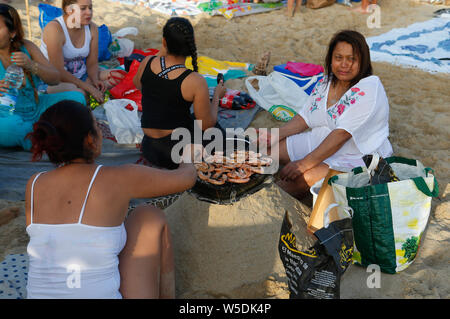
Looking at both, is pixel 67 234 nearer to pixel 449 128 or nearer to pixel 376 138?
pixel 376 138

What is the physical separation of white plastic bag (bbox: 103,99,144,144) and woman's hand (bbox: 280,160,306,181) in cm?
152

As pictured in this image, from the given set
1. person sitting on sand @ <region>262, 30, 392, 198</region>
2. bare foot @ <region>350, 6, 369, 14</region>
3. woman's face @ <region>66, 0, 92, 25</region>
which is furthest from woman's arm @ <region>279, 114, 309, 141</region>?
bare foot @ <region>350, 6, 369, 14</region>

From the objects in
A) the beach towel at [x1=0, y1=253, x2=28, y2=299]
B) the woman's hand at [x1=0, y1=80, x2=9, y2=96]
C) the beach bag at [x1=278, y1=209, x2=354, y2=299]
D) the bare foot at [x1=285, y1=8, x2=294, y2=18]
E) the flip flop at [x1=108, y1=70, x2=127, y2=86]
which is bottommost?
the beach towel at [x1=0, y1=253, x2=28, y2=299]

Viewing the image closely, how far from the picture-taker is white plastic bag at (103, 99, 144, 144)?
382cm

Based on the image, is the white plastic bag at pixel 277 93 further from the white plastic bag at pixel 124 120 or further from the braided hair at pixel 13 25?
the braided hair at pixel 13 25

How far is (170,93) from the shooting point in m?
2.79

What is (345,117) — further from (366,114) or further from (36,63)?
(36,63)

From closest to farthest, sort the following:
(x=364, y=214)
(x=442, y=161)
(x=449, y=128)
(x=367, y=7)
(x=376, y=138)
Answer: (x=364, y=214) < (x=376, y=138) < (x=442, y=161) < (x=449, y=128) < (x=367, y=7)

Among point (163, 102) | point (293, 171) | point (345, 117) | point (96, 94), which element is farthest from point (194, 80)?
point (96, 94)

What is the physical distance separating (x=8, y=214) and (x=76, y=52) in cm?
206

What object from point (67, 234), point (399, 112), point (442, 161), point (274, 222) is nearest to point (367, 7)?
point (399, 112)

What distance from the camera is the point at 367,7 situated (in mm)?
7590

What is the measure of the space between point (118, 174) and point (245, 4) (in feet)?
22.5

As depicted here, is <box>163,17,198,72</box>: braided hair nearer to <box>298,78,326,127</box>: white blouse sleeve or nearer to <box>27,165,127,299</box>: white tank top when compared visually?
<box>298,78,326,127</box>: white blouse sleeve
